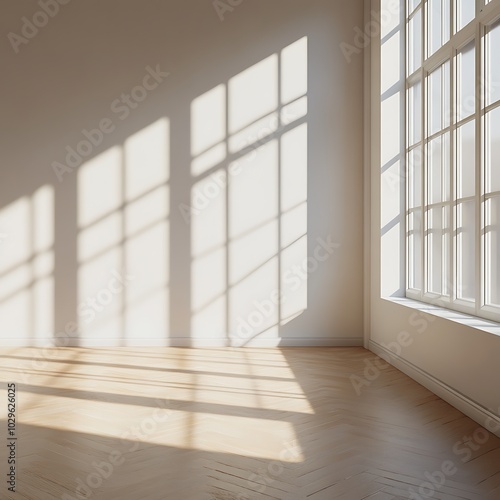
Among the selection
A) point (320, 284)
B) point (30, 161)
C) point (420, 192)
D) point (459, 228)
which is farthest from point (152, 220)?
point (459, 228)

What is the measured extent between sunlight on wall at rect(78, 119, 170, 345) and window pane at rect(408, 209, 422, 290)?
2.53 m

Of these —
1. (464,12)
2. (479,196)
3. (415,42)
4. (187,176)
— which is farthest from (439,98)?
(187,176)

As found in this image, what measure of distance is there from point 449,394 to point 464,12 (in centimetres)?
274

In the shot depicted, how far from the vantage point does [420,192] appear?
18.3ft

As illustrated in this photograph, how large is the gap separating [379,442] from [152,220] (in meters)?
4.04

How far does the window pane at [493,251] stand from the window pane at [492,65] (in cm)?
68

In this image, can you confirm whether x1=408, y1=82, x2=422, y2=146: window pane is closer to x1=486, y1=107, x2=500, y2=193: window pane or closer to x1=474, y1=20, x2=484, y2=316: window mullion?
x1=474, y1=20, x2=484, y2=316: window mullion

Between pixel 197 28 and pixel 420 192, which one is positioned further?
pixel 197 28

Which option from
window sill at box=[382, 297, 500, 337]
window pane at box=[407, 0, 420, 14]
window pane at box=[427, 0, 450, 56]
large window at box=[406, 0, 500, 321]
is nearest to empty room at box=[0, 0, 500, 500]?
window pane at box=[407, 0, 420, 14]

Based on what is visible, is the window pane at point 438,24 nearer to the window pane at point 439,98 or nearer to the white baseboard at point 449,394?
the window pane at point 439,98

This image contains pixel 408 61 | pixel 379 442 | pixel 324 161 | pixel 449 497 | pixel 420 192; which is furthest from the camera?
pixel 324 161

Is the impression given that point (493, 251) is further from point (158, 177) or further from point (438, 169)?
point (158, 177)

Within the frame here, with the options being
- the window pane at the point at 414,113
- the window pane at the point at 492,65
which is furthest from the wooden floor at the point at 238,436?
the window pane at the point at 414,113

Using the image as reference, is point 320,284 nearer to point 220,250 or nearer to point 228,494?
point 220,250
